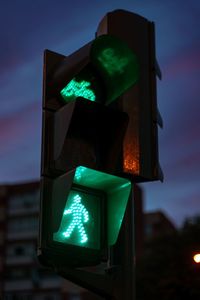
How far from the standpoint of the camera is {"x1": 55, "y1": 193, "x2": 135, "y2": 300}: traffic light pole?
339 cm

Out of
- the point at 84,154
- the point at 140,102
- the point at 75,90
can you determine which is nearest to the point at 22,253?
the point at 140,102

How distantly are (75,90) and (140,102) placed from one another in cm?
38

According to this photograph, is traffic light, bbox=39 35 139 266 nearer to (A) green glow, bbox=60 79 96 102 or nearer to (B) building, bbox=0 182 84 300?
(A) green glow, bbox=60 79 96 102

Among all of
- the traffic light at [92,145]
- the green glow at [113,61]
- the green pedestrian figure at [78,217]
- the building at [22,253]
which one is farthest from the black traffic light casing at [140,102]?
the building at [22,253]

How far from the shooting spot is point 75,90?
3.70 metres

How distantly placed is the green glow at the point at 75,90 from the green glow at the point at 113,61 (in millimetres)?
135

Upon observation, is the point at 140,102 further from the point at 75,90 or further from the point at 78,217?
the point at 78,217

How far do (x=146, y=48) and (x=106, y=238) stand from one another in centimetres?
117

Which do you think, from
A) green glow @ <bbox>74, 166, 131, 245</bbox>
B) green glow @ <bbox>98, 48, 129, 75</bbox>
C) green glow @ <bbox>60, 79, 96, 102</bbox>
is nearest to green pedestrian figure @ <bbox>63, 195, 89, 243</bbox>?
green glow @ <bbox>74, 166, 131, 245</bbox>

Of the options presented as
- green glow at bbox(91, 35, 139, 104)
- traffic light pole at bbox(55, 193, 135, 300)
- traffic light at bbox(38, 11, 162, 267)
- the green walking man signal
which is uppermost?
green glow at bbox(91, 35, 139, 104)

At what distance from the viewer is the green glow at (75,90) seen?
3686 millimetres

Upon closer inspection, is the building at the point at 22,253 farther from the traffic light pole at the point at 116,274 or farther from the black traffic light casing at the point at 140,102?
the traffic light pole at the point at 116,274

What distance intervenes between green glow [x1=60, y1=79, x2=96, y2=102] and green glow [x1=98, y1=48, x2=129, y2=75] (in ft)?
0.44

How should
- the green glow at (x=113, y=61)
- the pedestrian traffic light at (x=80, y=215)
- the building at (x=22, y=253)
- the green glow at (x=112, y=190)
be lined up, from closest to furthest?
1. the pedestrian traffic light at (x=80, y=215)
2. the green glow at (x=112, y=190)
3. the green glow at (x=113, y=61)
4. the building at (x=22, y=253)
